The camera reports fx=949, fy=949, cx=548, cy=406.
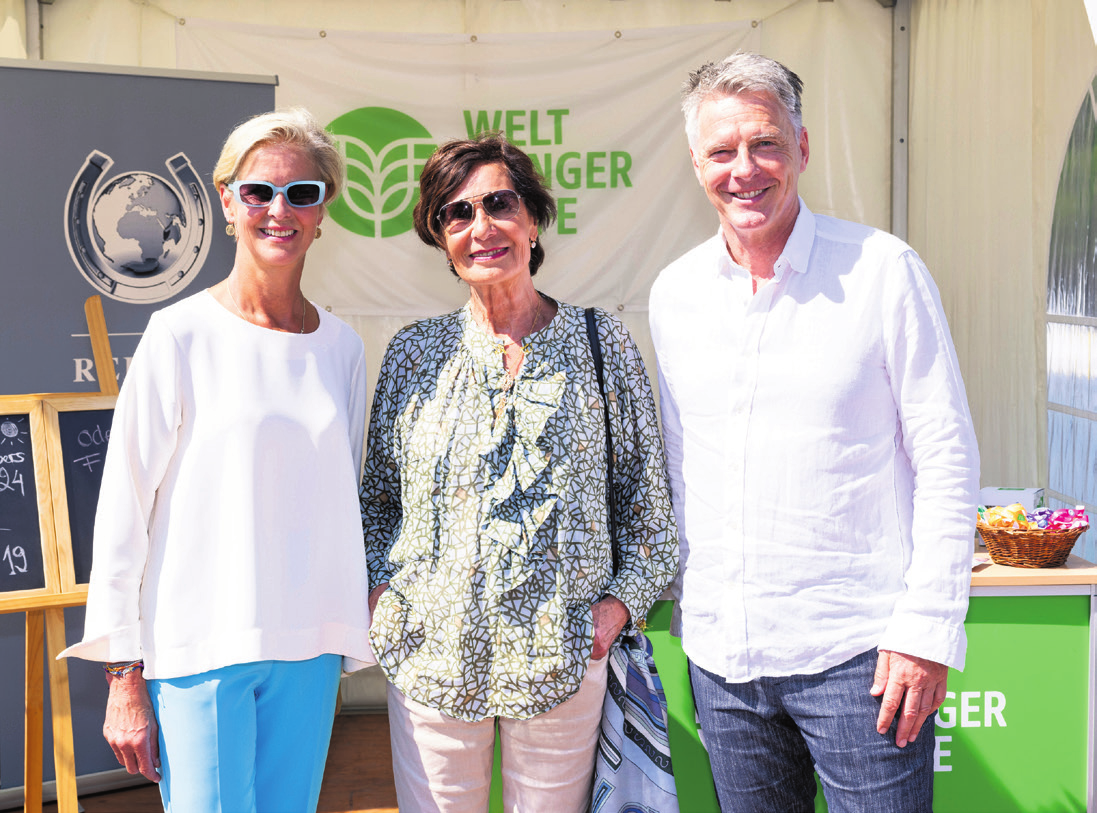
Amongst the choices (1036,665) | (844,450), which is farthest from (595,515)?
(1036,665)

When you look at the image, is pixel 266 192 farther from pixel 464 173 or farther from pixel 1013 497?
pixel 1013 497

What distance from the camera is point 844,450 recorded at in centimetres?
154

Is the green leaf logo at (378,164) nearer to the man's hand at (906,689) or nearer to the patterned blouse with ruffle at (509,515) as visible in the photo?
the patterned blouse with ruffle at (509,515)

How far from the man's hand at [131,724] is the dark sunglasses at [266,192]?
82 cm

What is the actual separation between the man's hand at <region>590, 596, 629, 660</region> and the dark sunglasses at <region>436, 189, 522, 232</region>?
27.7 inches

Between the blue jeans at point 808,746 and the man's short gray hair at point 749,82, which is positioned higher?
the man's short gray hair at point 749,82

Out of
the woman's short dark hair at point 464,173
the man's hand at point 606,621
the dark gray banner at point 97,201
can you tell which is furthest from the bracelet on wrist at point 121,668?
the dark gray banner at point 97,201

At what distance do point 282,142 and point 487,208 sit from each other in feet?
1.27

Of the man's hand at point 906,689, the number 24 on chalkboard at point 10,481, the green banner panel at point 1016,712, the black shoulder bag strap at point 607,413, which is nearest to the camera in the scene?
the man's hand at point 906,689

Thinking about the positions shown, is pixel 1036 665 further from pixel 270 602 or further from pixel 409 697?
pixel 270 602

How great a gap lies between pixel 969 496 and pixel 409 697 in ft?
3.19

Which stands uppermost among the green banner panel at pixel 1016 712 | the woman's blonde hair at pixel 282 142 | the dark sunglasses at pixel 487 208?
the woman's blonde hair at pixel 282 142

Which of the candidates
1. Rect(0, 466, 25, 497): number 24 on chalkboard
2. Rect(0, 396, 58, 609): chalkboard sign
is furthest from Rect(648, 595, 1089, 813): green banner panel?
Rect(0, 466, 25, 497): number 24 on chalkboard

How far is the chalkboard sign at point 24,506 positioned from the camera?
8.11 feet
